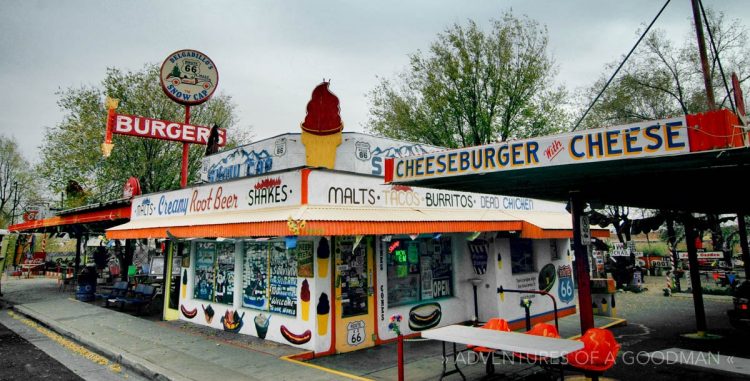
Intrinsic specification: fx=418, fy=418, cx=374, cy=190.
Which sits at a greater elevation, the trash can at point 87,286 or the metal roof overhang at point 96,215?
the metal roof overhang at point 96,215

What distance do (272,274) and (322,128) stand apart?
3610mm

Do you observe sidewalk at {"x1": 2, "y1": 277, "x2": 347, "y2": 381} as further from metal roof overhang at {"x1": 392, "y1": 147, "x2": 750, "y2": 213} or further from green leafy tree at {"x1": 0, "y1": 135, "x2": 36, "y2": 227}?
green leafy tree at {"x1": 0, "y1": 135, "x2": 36, "y2": 227}

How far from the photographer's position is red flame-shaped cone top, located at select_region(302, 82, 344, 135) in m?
9.26

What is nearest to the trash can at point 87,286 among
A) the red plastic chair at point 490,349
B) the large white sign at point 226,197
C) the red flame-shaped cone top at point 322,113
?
the large white sign at point 226,197

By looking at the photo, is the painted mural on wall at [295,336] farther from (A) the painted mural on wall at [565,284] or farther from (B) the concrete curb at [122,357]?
(A) the painted mural on wall at [565,284]

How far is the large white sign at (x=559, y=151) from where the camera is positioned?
15.2ft

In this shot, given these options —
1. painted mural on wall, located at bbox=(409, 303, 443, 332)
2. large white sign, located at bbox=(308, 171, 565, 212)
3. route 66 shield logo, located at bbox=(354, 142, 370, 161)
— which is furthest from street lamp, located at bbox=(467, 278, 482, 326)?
route 66 shield logo, located at bbox=(354, 142, 370, 161)

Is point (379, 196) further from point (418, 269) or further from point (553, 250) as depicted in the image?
point (553, 250)

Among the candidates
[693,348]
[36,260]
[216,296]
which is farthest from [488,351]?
[36,260]

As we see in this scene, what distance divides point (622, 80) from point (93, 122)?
107 ft

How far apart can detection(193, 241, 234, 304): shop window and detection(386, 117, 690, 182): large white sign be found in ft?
20.9

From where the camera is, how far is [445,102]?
25453 mm

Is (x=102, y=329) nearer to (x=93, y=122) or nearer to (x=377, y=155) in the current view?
(x=377, y=155)

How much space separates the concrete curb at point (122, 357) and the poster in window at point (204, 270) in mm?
2818
